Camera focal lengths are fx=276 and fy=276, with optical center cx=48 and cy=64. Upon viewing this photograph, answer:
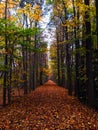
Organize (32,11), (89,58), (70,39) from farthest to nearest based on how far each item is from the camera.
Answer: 1. (32,11)
2. (70,39)
3. (89,58)

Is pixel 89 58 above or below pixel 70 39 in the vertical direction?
below

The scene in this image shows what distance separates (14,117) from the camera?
1351cm

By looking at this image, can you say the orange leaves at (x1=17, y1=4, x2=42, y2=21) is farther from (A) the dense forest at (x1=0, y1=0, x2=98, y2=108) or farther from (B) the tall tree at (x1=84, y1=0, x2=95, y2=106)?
(B) the tall tree at (x1=84, y1=0, x2=95, y2=106)

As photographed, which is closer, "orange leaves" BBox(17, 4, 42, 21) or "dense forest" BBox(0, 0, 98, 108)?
"dense forest" BBox(0, 0, 98, 108)

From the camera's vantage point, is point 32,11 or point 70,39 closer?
point 70,39

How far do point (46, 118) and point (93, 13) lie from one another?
840cm

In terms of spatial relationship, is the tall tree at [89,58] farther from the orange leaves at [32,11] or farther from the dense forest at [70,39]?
the orange leaves at [32,11]

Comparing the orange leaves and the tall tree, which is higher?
the orange leaves

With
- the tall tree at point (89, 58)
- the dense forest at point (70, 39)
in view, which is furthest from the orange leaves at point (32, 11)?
the tall tree at point (89, 58)

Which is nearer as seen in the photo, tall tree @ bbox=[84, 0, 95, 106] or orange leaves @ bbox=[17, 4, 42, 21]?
tall tree @ bbox=[84, 0, 95, 106]

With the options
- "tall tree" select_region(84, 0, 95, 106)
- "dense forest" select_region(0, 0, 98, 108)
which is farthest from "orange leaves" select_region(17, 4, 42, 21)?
"tall tree" select_region(84, 0, 95, 106)

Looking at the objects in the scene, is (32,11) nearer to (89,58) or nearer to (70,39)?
(70,39)

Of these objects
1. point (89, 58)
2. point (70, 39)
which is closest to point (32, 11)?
point (70, 39)

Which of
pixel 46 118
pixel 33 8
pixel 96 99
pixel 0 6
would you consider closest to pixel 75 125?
pixel 46 118
